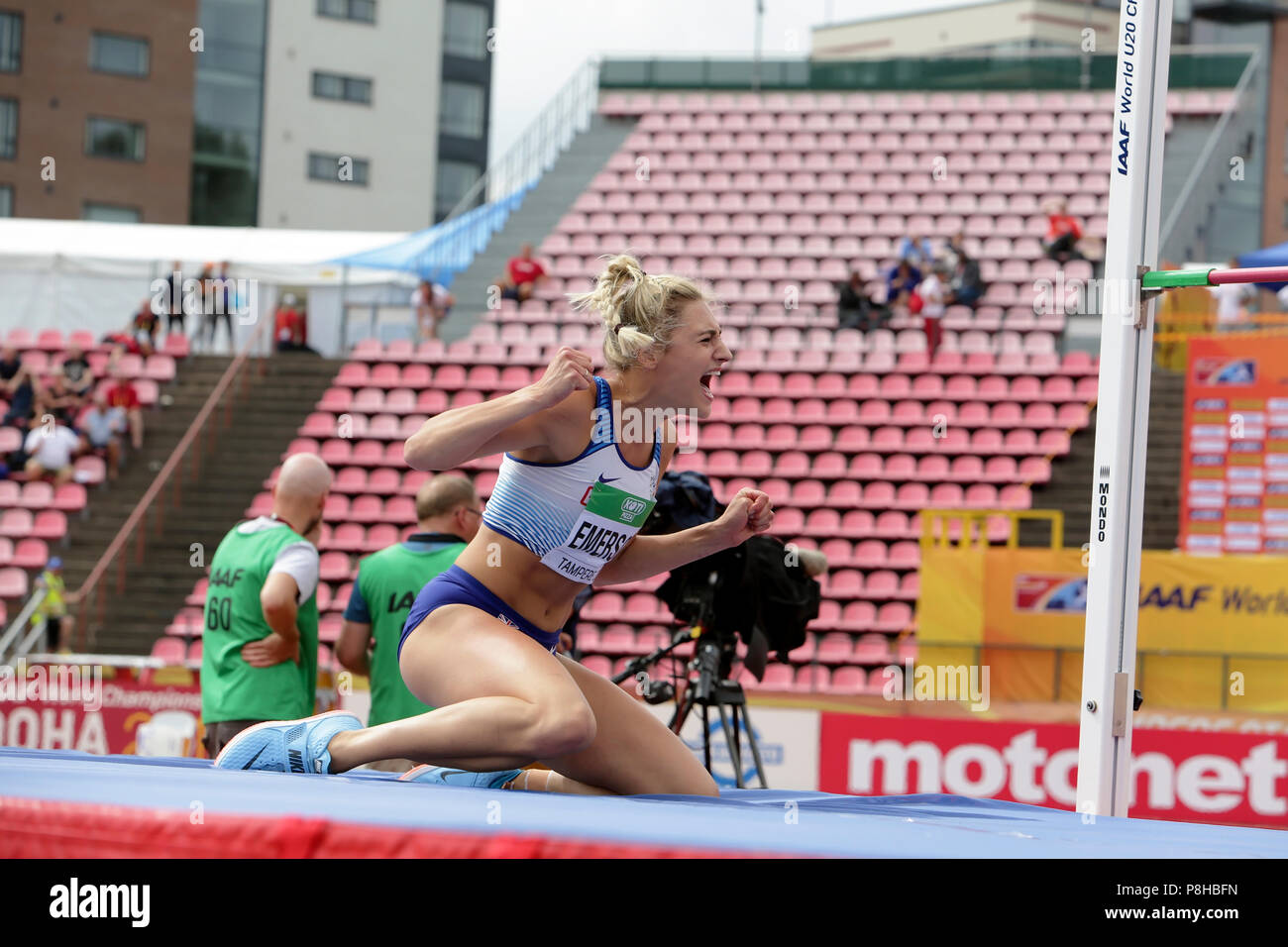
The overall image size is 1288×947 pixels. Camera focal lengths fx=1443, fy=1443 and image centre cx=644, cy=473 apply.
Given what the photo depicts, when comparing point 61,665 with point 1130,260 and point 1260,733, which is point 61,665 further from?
point 1130,260

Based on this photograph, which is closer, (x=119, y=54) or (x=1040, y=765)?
(x=1040, y=765)

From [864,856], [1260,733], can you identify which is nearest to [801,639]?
[864,856]

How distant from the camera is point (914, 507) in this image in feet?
44.1

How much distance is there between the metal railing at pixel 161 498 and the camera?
1326cm

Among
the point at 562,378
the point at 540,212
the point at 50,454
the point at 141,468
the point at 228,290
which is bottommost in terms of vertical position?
the point at 141,468

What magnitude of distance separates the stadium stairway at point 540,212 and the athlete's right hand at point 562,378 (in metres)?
14.7

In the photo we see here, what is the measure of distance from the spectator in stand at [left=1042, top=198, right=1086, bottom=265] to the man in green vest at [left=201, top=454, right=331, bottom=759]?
42.9ft

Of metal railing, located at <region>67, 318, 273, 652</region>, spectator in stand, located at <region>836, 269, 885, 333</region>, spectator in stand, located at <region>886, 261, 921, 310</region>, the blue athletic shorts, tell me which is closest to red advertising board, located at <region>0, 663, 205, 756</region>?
metal railing, located at <region>67, 318, 273, 652</region>

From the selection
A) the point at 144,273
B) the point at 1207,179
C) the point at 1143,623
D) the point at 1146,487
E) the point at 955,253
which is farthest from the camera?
the point at 144,273

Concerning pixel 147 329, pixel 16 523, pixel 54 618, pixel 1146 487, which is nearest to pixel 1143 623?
pixel 1146 487

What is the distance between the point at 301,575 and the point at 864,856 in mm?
2796

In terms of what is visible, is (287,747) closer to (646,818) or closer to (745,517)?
(646,818)

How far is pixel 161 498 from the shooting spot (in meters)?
14.8

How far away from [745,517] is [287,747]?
48.9 inches
